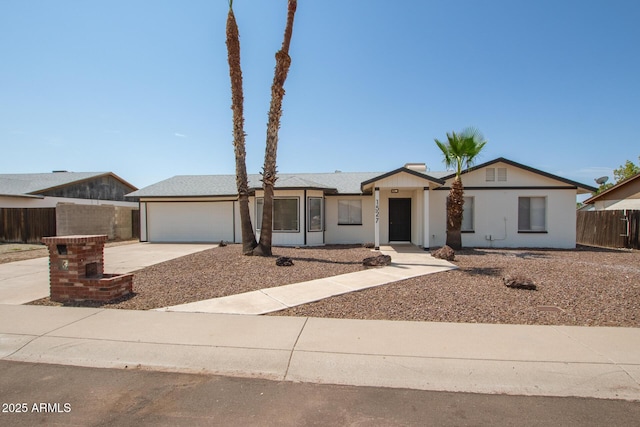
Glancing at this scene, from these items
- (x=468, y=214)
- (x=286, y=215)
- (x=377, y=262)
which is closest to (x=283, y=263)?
(x=377, y=262)

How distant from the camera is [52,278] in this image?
609 centimetres

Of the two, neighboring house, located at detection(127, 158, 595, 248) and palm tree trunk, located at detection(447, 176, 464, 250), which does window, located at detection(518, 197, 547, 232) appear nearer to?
neighboring house, located at detection(127, 158, 595, 248)

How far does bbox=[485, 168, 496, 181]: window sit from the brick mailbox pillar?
14.0 m

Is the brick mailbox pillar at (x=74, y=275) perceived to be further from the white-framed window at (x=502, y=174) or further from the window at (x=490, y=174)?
the white-framed window at (x=502, y=174)

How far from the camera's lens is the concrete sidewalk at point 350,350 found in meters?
3.42

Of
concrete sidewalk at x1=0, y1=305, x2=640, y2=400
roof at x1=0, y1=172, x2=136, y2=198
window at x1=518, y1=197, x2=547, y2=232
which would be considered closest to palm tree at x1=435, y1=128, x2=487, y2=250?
window at x1=518, y1=197, x2=547, y2=232

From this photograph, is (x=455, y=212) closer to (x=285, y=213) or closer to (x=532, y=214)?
(x=532, y=214)

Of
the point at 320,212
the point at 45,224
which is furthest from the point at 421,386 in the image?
the point at 45,224

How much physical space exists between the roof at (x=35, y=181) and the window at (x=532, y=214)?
1055 inches

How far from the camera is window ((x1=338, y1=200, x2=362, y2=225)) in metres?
16.0

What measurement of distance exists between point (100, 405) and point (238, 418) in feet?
4.26

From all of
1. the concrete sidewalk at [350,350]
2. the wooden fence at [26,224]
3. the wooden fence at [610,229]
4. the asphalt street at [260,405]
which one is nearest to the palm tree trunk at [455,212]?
the concrete sidewalk at [350,350]

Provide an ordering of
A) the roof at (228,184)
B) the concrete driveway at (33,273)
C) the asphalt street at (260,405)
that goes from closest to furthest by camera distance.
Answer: the asphalt street at (260,405)
the concrete driveway at (33,273)
the roof at (228,184)

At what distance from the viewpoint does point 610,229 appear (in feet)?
52.8
